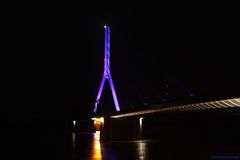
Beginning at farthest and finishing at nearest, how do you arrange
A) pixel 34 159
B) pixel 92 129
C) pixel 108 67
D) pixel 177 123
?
pixel 92 129
pixel 177 123
pixel 108 67
pixel 34 159

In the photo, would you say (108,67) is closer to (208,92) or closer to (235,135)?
(235,135)

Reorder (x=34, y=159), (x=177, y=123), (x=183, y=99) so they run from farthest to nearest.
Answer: (x=177, y=123), (x=183, y=99), (x=34, y=159)

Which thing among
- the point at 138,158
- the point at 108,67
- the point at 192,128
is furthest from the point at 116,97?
the point at 138,158

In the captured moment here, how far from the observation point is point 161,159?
13.5 m

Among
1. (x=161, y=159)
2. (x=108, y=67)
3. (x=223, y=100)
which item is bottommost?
(x=161, y=159)

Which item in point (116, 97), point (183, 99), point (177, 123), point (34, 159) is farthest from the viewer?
point (177, 123)

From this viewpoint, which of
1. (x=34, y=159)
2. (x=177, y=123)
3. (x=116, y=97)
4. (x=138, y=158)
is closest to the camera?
(x=34, y=159)

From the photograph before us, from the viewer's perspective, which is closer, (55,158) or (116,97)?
(55,158)

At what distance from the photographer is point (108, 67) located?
111ft

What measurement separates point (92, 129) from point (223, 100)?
1978 inches

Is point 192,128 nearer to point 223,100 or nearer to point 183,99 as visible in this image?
point 183,99

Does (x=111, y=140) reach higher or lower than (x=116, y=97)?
lower

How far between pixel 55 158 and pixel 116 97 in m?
15.4

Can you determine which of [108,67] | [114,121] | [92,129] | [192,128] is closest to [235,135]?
[192,128]
